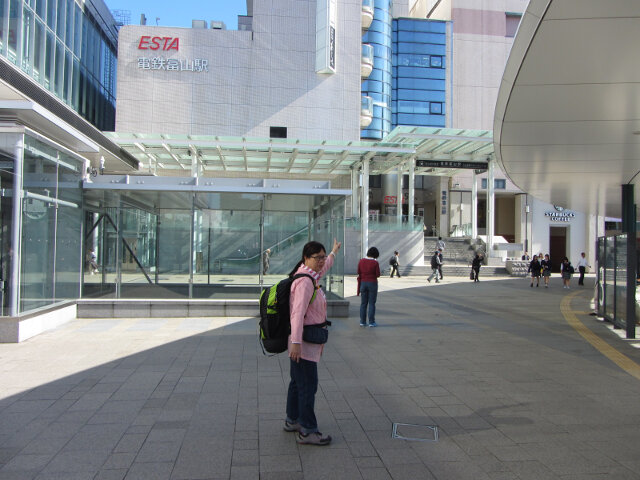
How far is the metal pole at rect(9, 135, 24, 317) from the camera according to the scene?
8203 mm

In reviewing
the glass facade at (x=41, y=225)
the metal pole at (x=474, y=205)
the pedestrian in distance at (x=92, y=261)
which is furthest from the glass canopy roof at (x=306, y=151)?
the glass facade at (x=41, y=225)

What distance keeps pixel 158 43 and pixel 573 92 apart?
108 ft

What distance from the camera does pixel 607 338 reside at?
970cm

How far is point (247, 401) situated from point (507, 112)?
4.84 metres

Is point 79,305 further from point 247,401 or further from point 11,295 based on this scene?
point 247,401

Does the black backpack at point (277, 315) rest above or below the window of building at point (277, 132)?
below

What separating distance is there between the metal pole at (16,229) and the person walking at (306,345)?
5.92 metres

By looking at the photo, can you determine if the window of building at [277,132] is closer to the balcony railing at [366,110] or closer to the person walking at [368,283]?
the balcony railing at [366,110]

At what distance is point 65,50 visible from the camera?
22.6 metres

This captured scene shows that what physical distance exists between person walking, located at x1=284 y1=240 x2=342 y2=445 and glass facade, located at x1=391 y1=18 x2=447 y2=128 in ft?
142

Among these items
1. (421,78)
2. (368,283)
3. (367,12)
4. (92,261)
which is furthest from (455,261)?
(92,261)

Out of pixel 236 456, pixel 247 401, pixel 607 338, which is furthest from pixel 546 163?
pixel 236 456

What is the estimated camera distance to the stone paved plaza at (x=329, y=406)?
12.7 feet

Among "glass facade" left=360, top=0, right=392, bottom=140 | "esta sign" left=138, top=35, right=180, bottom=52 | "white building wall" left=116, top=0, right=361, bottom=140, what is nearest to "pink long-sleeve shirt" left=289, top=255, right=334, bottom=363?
"white building wall" left=116, top=0, right=361, bottom=140
